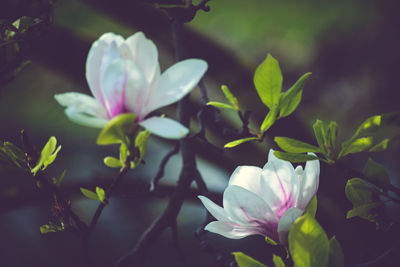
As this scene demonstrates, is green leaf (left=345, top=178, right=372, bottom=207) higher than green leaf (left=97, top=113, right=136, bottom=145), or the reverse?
green leaf (left=97, top=113, right=136, bottom=145)

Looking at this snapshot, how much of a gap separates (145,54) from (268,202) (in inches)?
5.8

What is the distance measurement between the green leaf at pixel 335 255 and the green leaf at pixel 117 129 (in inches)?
5.9

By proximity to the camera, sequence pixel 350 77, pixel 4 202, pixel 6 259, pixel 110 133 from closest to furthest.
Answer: pixel 110 133 → pixel 4 202 → pixel 6 259 → pixel 350 77

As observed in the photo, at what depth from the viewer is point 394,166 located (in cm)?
121

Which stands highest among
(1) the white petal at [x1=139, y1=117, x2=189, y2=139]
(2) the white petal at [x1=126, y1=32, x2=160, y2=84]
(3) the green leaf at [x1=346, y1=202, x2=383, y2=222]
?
(2) the white petal at [x1=126, y1=32, x2=160, y2=84]

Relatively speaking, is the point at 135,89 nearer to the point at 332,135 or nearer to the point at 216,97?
the point at 332,135

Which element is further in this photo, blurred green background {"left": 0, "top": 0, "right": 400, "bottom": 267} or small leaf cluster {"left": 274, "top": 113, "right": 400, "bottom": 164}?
blurred green background {"left": 0, "top": 0, "right": 400, "bottom": 267}

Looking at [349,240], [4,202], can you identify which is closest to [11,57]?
[4,202]

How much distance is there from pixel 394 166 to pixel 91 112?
1105 millimetres

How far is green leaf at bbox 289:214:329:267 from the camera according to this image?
282mm

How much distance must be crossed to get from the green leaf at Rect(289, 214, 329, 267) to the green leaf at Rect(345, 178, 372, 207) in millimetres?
48

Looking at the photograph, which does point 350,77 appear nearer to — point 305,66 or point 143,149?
point 305,66

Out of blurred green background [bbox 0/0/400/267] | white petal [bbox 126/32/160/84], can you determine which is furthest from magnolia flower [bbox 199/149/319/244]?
blurred green background [bbox 0/0/400/267]

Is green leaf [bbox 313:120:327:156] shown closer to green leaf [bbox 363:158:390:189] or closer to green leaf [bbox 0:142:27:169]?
green leaf [bbox 363:158:390:189]
